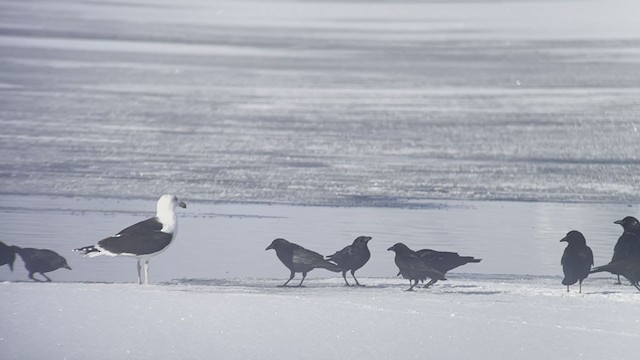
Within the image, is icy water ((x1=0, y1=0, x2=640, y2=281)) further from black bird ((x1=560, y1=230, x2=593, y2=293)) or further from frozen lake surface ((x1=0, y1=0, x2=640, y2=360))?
black bird ((x1=560, y1=230, x2=593, y2=293))

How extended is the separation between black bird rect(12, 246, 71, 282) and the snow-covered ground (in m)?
0.67

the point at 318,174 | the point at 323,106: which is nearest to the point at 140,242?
the point at 318,174

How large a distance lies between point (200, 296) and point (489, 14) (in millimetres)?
18900

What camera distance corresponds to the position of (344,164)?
11555 millimetres

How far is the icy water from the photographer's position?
29.1 ft

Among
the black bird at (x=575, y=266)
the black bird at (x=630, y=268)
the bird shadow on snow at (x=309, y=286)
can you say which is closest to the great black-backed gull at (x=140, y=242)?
the bird shadow on snow at (x=309, y=286)

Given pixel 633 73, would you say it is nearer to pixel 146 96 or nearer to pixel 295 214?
pixel 146 96

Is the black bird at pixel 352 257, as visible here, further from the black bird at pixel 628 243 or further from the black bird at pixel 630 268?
the black bird at pixel 628 243

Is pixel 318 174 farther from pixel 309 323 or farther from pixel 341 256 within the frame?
pixel 309 323

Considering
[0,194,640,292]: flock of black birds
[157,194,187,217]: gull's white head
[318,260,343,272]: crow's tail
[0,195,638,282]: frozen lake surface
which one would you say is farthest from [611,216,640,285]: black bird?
[157,194,187,217]: gull's white head

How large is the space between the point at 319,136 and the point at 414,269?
604 cm

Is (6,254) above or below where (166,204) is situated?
below

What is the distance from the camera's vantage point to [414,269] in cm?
694

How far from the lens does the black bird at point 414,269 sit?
6.91 meters
